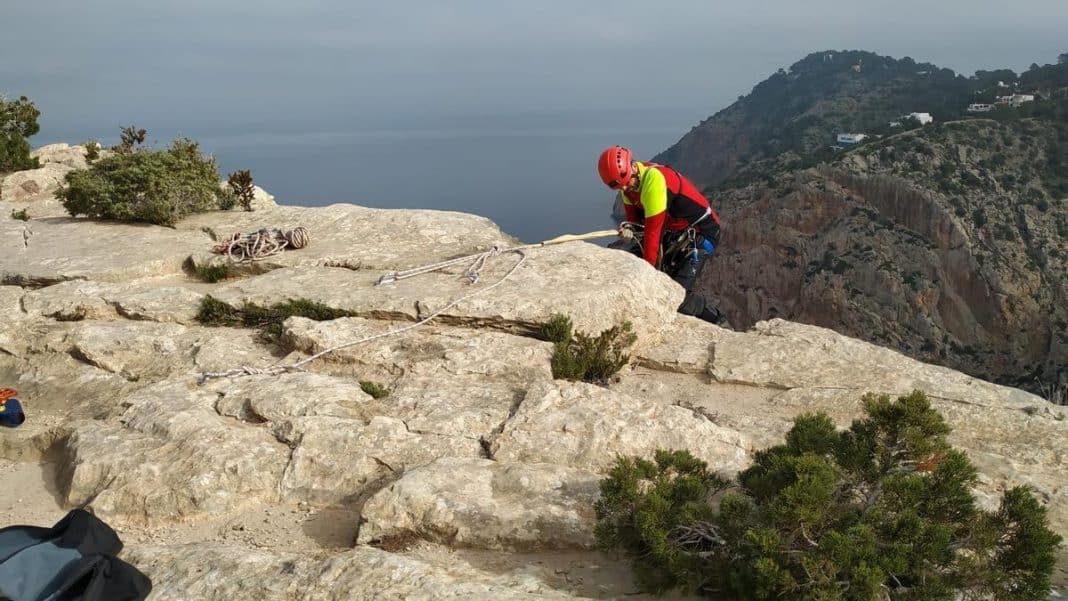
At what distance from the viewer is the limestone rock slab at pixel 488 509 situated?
516 centimetres

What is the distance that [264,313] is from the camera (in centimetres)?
898

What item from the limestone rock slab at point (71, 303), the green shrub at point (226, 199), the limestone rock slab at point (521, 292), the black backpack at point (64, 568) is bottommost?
the black backpack at point (64, 568)

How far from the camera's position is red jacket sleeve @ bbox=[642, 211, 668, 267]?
9.84 meters

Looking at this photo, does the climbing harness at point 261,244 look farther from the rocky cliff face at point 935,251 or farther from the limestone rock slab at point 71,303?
the rocky cliff face at point 935,251

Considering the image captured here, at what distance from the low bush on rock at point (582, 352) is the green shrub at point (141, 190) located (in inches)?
321

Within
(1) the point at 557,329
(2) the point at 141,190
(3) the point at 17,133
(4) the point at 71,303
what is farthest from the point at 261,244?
(3) the point at 17,133

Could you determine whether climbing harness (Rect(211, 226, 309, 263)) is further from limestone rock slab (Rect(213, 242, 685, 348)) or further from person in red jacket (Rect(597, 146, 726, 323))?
person in red jacket (Rect(597, 146, 726, 323))

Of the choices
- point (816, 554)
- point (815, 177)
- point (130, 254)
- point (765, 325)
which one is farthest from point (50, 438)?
point (815, 177)

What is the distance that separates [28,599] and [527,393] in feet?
12.9

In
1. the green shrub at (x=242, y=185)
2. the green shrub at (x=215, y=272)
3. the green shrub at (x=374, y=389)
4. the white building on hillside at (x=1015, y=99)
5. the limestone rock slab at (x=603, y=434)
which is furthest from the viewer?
the white building on hillside at (x=1015, y=99)

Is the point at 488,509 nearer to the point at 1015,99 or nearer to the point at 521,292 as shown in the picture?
the point at 521,292

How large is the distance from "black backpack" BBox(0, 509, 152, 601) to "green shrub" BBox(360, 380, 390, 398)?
2.75 metres

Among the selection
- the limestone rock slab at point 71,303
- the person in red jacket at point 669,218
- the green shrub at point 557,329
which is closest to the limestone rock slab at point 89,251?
the limestone rock slab at point 71,303

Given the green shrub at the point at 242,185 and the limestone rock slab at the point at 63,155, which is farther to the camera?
the limestone rock slab at the point at 63,155
